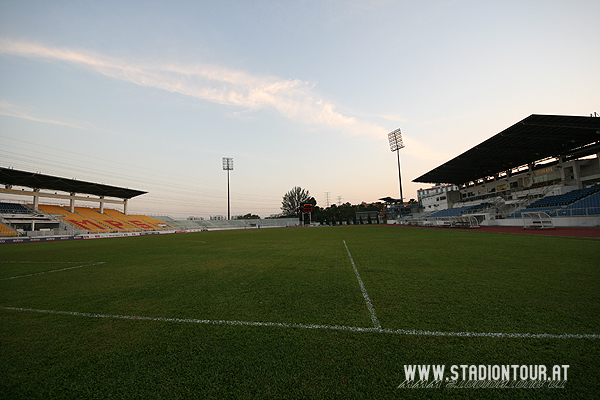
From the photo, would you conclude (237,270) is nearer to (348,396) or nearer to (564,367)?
(348,396)

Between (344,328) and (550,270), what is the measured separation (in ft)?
18.1

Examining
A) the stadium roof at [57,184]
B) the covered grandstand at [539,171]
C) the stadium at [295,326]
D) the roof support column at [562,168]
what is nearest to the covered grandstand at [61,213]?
the stadium roof at [57,184]

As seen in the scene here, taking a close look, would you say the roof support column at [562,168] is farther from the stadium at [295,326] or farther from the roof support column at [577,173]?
the stadium at [295,326]

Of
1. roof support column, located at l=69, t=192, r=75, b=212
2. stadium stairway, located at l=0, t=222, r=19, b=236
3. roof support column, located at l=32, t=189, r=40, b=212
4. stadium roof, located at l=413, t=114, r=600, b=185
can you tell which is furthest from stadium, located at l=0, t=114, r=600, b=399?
roof support column, located at l=69, t=192, r=75, b=212

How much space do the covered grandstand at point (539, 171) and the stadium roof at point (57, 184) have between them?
48184mm

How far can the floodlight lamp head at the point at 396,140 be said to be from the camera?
51.8 metres

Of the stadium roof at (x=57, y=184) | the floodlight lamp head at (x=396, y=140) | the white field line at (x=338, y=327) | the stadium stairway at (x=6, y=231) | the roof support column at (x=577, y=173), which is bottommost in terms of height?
the white field line at (x=338, y=327)

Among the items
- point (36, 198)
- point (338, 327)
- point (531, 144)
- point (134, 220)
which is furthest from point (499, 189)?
point (36, 198)

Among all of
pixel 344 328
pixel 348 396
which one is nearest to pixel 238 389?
pixel 348 396

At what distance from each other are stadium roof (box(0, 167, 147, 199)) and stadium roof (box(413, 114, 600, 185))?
52.3 metres

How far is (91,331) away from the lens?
311 centimetres

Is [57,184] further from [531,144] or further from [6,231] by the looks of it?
[531,144]

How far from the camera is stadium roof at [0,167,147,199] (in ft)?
99.2

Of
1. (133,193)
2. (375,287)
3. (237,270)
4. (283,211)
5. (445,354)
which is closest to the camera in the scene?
(445,354)
